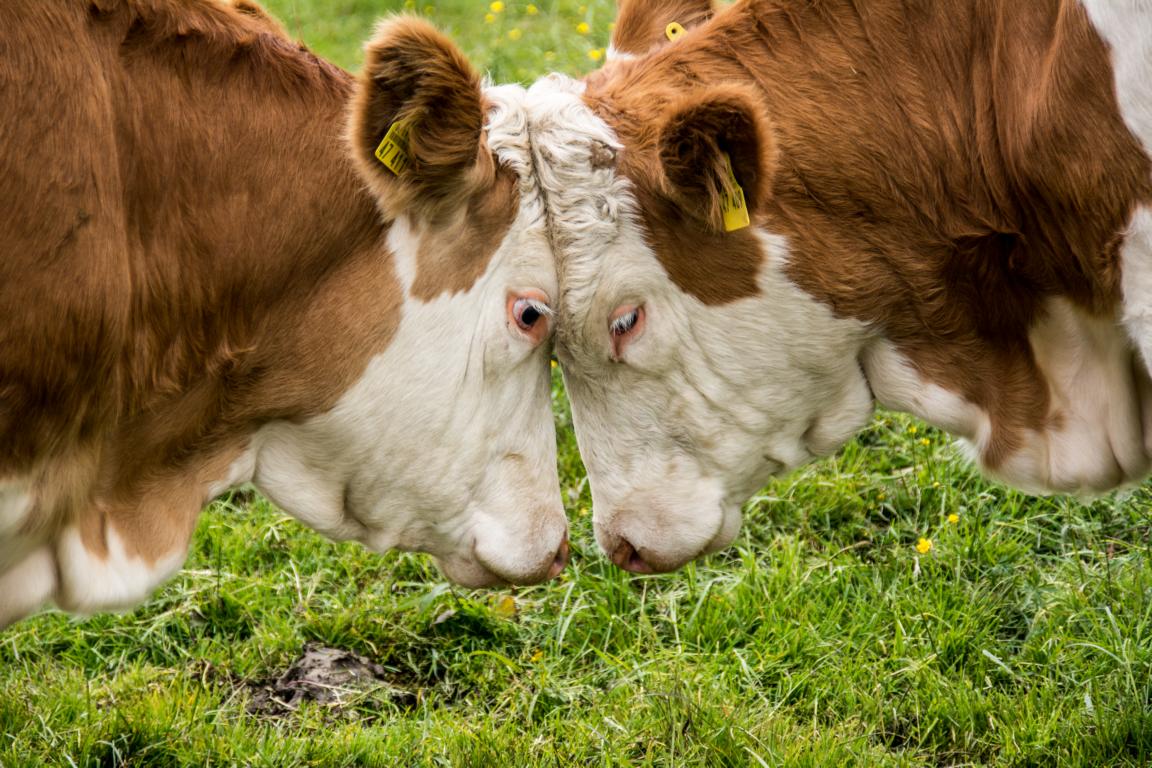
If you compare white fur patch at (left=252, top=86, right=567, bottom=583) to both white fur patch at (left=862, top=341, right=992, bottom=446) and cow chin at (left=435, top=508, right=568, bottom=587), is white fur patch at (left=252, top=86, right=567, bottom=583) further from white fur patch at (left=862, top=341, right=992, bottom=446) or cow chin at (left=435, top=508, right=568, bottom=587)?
white fur patch at (left=862, top=341, right=992, bottom=446)

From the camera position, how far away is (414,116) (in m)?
3.46

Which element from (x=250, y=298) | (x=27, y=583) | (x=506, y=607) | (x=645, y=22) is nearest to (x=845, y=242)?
(x=645, y=22)

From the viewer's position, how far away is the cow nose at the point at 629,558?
14.6 feet

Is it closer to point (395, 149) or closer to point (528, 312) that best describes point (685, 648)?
point (528, 312)

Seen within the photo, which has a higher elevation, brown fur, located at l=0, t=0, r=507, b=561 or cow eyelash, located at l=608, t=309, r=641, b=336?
brown fur, located at l=0, t=0, r=507, b=561

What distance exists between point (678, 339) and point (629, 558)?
2.46 ft

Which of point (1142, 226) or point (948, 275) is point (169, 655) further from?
point (1142, 226)

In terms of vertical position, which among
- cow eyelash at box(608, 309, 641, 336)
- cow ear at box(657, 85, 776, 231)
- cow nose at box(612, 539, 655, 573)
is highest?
cow ear at box(657, 85, 776, 231)

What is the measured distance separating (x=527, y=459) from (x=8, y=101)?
159cm

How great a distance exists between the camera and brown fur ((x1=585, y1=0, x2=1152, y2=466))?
145 inches

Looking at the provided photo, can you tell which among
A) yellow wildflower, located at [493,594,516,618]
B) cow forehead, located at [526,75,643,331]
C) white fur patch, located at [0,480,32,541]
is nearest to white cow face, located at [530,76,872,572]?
cow forehead, located at [526,75,643,331]

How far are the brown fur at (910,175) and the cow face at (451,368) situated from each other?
0.37 metres

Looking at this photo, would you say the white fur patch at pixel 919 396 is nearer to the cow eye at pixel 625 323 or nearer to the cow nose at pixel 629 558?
the cow eye at pixel 625 323

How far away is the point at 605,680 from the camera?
4766 mm
